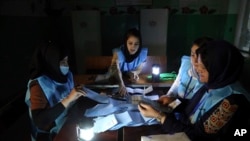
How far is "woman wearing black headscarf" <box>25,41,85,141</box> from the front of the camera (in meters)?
1.29

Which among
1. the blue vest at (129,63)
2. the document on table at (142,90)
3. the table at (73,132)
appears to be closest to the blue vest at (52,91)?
the table at (73,132)

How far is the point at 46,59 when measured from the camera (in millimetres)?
1381

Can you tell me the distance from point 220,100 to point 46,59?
1.08 meters

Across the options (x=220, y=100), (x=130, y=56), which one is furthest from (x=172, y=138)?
(x=130, y=56)

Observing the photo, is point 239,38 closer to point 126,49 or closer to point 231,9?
point 231,9

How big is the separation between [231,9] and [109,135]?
343 cm

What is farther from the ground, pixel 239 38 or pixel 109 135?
pixel 239 38

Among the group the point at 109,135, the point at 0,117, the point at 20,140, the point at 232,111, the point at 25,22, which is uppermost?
the point at 25,22

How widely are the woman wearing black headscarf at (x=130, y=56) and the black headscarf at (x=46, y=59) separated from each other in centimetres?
108

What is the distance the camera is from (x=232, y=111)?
1062mm

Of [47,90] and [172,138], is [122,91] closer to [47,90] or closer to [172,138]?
[47,90]

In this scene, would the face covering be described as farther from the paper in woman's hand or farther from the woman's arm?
the paper in woman's hand

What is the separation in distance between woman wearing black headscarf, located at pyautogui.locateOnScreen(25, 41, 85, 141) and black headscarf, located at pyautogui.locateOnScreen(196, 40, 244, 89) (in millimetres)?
777

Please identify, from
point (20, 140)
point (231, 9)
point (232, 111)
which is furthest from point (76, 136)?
point (231, 9)
